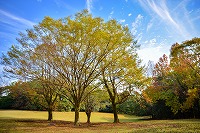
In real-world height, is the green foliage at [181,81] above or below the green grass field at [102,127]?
above

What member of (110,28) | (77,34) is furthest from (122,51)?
(77,34)

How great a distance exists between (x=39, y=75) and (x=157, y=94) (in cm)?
2668

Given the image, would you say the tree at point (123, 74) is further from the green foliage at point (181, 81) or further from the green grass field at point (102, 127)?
the green foliage at point (181, 81)

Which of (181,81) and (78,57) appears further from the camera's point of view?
(181,81)

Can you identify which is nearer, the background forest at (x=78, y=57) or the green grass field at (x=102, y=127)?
the green grass field at (x=102, y=127)

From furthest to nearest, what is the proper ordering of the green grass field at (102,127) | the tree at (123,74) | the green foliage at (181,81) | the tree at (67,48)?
the green foliage at (181,81), the tree at (123,74), the tree at (67,48), the green grass field at (102,127)

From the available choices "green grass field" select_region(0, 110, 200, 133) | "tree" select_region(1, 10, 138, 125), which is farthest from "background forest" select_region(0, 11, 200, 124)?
"green grass field" select_region(0, 110, 200, 133)

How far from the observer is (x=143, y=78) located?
2997 centimetres

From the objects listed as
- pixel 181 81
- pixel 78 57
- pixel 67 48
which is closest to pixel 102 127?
pixel 78 57

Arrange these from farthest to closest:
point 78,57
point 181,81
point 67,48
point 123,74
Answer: point 181,81 < point 123,74 < point 78,57 < point 67,48

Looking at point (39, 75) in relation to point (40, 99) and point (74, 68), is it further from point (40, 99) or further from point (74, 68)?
point (40, 99)

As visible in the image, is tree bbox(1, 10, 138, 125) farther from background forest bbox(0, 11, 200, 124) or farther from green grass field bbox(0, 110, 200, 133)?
green grass field bbox(0, 110, 200, 133)

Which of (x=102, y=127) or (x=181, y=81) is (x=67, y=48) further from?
(x=181, y=81)

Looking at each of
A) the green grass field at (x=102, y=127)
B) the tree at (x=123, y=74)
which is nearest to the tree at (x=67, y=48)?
the tree at (x=123, y=74)
